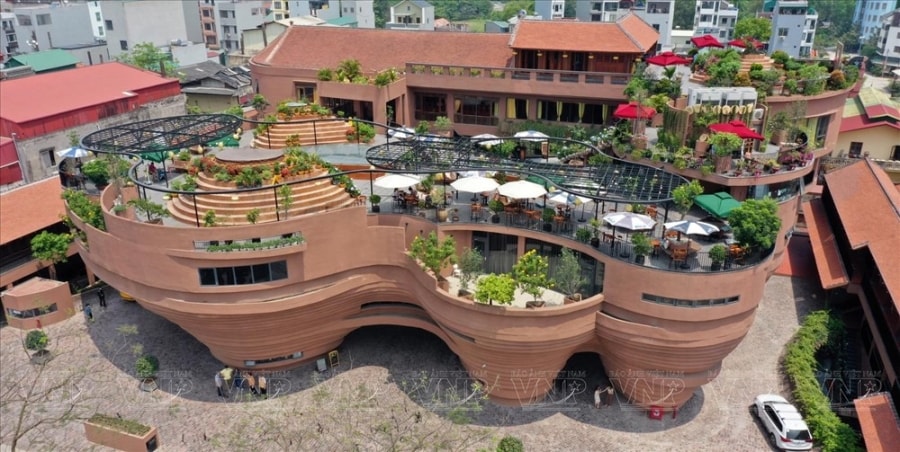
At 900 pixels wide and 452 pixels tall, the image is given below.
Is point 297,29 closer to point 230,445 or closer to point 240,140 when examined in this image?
point 240,140

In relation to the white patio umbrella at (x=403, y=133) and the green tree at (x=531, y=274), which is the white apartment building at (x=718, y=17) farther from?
the green tree at (x=531, y=274)

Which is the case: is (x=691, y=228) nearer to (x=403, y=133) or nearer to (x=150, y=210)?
(x=403, y=133)

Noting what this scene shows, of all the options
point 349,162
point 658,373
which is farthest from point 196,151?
point 658,373

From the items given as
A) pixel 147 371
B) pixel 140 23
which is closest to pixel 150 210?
pixel 147 371

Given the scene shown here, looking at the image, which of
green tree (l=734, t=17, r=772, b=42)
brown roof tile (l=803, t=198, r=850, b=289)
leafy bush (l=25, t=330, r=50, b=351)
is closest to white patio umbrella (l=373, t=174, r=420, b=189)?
leafy bush (l=25, t=330, r=50, b=351)

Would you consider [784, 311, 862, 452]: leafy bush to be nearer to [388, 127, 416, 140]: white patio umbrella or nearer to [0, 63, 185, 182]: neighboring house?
[388, 127, 416, 140]: white patio umbrella
